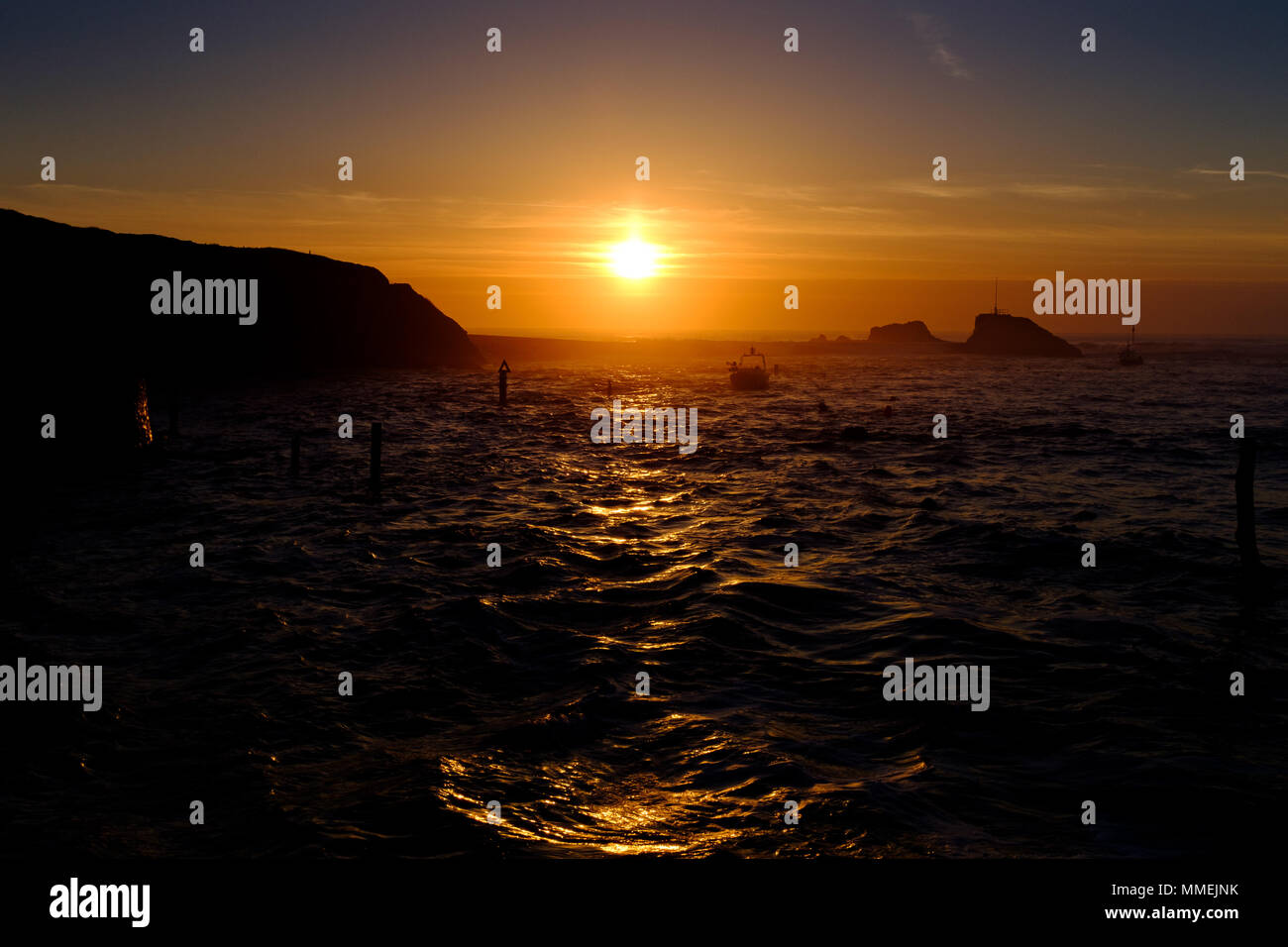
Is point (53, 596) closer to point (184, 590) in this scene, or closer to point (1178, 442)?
point (184, 590)

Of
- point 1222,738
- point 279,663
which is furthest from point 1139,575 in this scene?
point 279,663

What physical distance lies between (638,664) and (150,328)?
6928 cm

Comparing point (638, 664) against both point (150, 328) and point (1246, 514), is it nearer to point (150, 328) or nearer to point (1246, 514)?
point (1246, 514)

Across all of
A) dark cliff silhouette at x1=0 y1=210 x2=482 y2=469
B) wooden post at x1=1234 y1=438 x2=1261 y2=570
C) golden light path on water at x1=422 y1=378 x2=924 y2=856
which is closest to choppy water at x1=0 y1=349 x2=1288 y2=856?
golden light path on water at x1=422 y1=378 x2=924 y2=856

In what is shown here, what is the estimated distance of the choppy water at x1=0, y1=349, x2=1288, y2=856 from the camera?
27.6ft

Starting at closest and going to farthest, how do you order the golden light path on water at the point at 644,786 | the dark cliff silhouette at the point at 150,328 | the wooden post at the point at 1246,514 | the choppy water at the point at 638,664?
the golden light path on water at the point at 644,786, the choppy water at the point at 638,664, the wooden post at the point at 1246,514, the dark cliff silhouette at the point at 150,328

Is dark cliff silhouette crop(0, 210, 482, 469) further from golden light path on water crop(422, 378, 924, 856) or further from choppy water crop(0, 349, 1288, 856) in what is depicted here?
golden light path on water crop(422, 378, 924, 856)

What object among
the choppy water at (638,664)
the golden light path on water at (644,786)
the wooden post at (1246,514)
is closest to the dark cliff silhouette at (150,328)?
the choppy water at (638,664)

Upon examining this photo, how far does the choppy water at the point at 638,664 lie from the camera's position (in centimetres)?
842

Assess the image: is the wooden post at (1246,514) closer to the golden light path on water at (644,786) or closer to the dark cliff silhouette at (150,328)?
the golden light path on water at (644,786)

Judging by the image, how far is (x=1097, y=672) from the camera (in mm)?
12500

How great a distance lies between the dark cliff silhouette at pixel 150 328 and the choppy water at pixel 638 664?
3.50 meters

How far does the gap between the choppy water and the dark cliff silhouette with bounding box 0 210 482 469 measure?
3501mm

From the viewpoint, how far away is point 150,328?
222 feet
